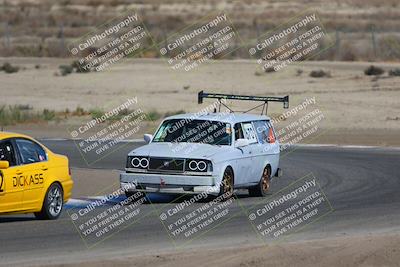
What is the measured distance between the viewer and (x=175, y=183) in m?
19.8

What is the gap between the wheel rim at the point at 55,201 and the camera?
688 inches

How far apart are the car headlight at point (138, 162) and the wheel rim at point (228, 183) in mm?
1365

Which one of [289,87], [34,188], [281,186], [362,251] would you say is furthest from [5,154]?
[289,87]

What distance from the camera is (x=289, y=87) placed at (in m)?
46.9

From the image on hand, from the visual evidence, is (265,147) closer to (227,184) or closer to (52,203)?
(227,184)

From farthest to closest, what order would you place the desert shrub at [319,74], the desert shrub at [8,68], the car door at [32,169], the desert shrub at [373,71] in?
the desert shrub at [8,68]
the desert shrub at [319,74]
the desert shrub at [373,71]
the car door at [32,169]

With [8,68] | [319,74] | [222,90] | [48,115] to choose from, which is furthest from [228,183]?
[8,68]

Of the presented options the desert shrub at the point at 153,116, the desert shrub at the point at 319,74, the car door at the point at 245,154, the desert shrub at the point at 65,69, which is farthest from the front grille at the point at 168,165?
the desert shrub at the point at 65,69

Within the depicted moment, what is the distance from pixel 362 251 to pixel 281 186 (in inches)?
350

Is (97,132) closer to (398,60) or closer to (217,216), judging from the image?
(217,216)

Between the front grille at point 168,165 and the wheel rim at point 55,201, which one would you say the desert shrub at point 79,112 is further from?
the wheel rim at point 55,201

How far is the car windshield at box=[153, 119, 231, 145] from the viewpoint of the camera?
2092cm

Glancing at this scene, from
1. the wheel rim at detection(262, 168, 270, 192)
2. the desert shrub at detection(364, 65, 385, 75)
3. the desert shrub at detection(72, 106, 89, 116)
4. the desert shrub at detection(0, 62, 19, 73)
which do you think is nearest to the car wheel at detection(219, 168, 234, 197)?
the wheel rim at detection(262, 168, 270, 192)

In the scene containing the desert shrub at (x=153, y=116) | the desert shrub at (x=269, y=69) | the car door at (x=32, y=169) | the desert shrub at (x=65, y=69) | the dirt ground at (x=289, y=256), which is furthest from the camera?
the desert shrub at (x=65, y=69)
